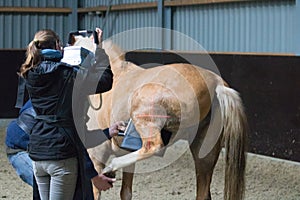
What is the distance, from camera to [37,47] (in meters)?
2.98

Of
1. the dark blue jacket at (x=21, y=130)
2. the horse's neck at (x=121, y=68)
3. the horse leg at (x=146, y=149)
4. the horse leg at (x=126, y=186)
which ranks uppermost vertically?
the horse's neck at (x=121, y=68)

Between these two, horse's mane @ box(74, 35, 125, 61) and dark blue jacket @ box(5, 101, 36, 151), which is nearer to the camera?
dark blue jacket @ box(5, 101, 36, 151)

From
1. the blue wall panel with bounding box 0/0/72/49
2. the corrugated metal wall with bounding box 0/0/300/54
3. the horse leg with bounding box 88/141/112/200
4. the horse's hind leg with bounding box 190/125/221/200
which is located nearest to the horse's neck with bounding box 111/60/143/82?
the horse leg with bounding box 88/141/112/200

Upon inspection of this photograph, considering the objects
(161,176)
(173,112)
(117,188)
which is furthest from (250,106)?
(173,112)

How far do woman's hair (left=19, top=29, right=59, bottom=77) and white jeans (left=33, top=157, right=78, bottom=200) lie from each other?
0.43 m

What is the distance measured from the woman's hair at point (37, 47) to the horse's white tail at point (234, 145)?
4.33ft

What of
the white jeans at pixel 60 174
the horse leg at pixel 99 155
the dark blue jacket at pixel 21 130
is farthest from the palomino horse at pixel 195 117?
the white jeans at pixel 60 174

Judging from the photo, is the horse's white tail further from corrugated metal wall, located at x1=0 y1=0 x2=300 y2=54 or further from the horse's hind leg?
corrugated metal wall, located at x1=0 y1=0 x2=300 y2=54

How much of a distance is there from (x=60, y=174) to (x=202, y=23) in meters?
5.51

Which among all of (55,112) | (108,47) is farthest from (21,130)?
(108,47)

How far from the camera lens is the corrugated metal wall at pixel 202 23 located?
22.0 feet

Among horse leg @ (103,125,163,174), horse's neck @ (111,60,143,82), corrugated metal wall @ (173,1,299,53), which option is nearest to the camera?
horse leg @ (103,125,163,174)

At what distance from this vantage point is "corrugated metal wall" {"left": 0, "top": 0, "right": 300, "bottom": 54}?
22.0 ft

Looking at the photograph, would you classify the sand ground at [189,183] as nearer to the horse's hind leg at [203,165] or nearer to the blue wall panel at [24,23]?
the horse's hind leg at [203,165]
